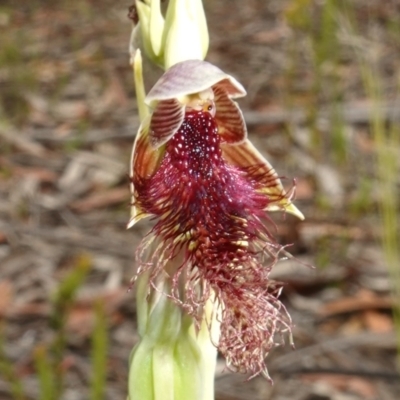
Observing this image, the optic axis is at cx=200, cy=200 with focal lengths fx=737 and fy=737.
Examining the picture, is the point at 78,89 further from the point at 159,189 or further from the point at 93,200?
the point at 159,189

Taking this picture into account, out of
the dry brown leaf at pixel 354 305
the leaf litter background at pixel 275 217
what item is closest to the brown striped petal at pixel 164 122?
the leaf litter background at pixel 275 217

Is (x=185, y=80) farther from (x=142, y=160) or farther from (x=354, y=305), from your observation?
(x=354, y=305)

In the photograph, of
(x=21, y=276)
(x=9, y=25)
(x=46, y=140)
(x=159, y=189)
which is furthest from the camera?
(x=9, y=25)

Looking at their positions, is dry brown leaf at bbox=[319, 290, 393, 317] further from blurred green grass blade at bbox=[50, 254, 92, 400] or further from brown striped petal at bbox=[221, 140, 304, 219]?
brown striped petal at bbox=[221, 140, 304, 219]

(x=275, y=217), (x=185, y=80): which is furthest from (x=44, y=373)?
(x=275, y=217)

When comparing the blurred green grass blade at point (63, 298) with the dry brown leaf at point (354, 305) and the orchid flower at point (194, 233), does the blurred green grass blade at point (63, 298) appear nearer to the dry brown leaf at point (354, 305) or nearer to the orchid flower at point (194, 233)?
the orchid flower at point (194, 233)

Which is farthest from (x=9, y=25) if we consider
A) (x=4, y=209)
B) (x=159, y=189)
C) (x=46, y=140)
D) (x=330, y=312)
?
(x=159, y=189)

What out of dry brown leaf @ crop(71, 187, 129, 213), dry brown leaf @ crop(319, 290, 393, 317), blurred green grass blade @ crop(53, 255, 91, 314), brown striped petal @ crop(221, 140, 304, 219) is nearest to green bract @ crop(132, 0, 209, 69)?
brown striped petal @ crop(221, 140, 304, 219)
